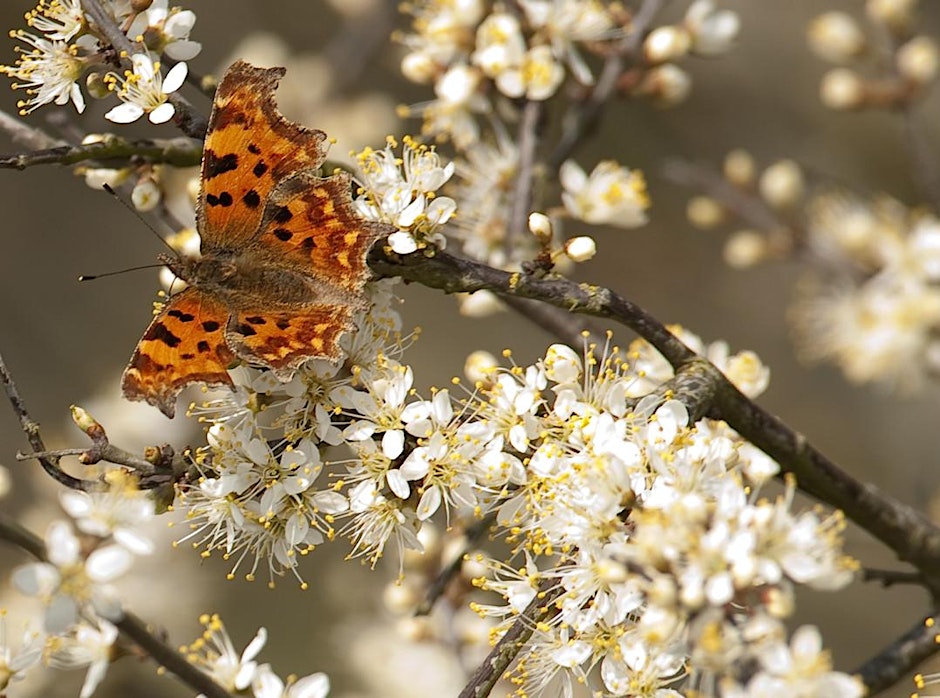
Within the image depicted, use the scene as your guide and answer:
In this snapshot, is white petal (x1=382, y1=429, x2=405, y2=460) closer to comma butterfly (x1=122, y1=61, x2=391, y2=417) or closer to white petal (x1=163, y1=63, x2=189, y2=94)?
comma butterfly (x1=122, y1=61, x2=391, y2=417)

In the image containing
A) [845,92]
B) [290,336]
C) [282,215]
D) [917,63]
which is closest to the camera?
[290,336]

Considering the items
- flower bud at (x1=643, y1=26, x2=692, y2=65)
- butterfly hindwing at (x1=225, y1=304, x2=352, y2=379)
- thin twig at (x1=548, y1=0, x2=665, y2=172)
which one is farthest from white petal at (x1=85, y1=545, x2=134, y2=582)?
flower bud at (x1=643, y1=26, x2=692, y2=65)

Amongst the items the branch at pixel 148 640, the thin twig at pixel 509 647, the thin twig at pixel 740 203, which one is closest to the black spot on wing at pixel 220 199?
the branch at pixel 148 640

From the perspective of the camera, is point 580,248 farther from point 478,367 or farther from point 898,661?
point 898,661

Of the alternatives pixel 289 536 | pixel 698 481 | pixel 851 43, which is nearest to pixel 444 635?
pixel 289 536

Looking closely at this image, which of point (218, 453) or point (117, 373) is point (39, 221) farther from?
point (218, 453)

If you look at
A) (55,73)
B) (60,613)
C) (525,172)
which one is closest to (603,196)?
(525,172)

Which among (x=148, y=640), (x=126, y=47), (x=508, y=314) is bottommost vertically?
Result: (x=508, y=314)
